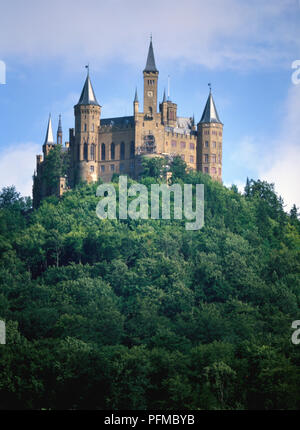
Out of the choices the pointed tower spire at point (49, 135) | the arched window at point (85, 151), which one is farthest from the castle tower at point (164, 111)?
the pointed tower spire at point (49, 135)

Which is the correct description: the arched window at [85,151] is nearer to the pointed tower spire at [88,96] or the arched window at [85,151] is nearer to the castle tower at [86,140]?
the castle tower at [86,140]

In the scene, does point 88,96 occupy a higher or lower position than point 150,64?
lower

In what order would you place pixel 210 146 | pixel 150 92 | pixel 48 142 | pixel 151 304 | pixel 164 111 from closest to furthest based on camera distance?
pixel 151 304, pixel 150 92, pixel 210 146, pixel 164 111, pixel 48 142

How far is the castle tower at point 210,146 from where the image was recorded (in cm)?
12350

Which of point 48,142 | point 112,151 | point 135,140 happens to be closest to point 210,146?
point 135,140

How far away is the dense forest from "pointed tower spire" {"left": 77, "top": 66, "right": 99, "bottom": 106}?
31.0 feet

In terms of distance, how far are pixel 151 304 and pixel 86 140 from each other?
2590 cm

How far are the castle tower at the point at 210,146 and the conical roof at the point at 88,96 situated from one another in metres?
11.1

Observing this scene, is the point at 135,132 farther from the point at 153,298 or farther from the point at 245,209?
the point at 153,298

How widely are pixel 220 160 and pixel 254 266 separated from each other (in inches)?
686

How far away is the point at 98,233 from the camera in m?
113

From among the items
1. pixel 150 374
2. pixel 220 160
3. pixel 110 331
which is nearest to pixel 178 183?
pixel 220 160

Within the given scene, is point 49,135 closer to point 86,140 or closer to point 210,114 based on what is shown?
point 86,140

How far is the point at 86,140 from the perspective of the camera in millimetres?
122250
